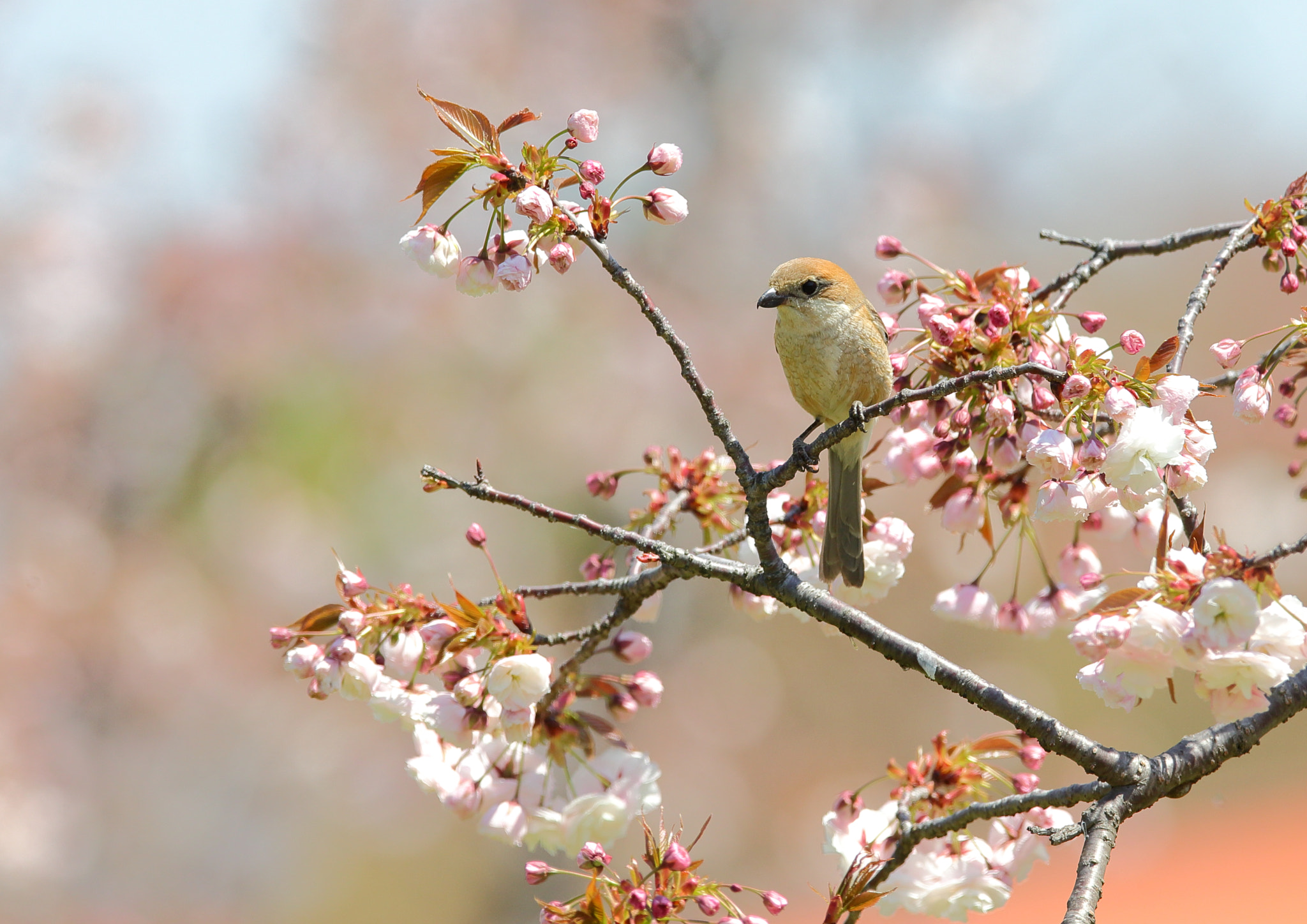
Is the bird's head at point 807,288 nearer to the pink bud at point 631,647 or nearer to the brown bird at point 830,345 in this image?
the brown bird at point 830,345

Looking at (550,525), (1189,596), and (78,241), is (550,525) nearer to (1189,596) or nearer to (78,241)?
(78,241)

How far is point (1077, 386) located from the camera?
1.31 m

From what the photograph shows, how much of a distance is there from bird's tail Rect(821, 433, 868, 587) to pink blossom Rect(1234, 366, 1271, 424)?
0.70 metres

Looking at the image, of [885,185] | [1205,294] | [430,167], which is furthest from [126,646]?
[885,185]

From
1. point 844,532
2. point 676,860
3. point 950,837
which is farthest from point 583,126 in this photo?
point 950,837

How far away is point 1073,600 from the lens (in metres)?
2.02

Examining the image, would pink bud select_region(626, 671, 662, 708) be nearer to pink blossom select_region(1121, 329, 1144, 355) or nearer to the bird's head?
pink blossom select_region(1121, 329, 1144, 355)

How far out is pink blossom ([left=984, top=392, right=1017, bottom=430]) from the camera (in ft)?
4.88

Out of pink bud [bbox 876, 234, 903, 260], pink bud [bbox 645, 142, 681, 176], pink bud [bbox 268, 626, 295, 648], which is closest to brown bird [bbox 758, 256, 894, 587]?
pink bud [bbox 876, 234, 903, 260]

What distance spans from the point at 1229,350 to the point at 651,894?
4.22ft

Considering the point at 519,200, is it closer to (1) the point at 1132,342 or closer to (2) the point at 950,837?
(1) the point at 1132,342

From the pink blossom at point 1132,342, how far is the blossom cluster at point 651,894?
38.0 inches

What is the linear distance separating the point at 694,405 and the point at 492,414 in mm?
1878

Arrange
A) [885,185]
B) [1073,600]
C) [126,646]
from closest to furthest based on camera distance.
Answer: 1. [1073,600]
2. [126,646]
3. [885,185]
